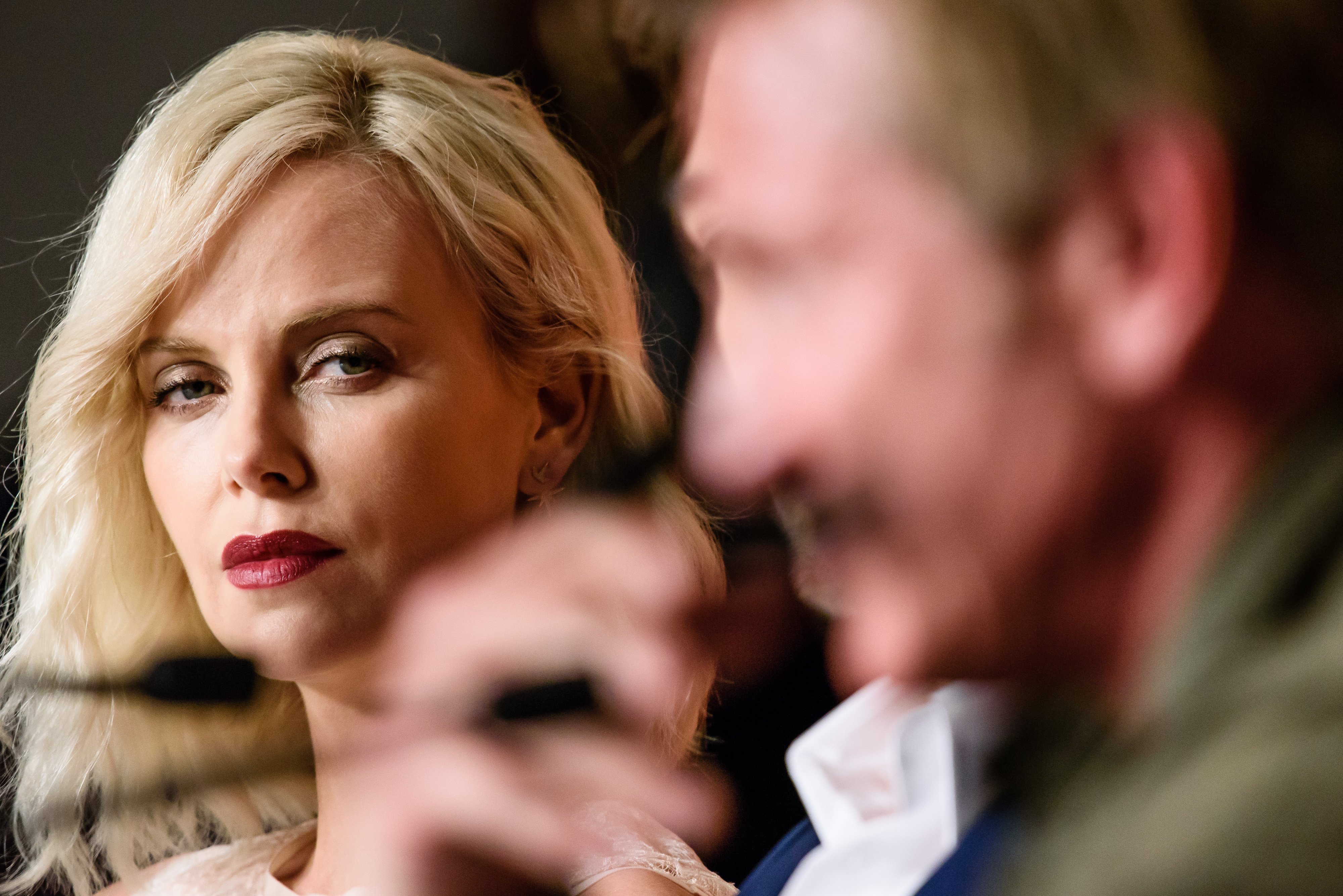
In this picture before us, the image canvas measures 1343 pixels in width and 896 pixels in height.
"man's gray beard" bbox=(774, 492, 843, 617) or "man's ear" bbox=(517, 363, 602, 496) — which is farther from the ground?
"man's gray beard" bbox=(774, 492, 843, 617)

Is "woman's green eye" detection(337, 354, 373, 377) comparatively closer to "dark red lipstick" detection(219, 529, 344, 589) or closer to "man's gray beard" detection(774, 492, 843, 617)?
"dark red lipstick" detection(219, 529, 344, 589)

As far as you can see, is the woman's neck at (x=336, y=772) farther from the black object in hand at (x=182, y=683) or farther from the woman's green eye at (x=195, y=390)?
the woman's green eye at (x=195, y=390)

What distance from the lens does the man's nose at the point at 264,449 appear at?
0.73m

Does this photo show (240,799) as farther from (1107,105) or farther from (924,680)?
(1107,105)

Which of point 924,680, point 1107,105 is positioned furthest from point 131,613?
point 1107,105

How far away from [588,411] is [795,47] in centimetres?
39

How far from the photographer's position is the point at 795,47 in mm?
471

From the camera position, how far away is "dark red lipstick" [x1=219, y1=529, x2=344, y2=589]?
28.7 inches

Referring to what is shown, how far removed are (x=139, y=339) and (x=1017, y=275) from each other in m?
0.58

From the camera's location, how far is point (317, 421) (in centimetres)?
74

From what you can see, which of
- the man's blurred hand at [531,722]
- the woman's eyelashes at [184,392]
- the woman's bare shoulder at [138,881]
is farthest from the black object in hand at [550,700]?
the woman's bare shoulder at [138,881]

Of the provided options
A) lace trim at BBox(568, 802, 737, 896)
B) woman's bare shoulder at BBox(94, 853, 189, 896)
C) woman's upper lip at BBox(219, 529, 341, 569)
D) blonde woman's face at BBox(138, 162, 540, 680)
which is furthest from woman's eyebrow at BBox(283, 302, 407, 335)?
woman's bare shoulder at BBox(94, 853, 189, 896)

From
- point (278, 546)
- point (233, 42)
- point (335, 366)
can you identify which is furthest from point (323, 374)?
point (233, 42)

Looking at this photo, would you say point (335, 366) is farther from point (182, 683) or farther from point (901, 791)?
point (901, 791)
